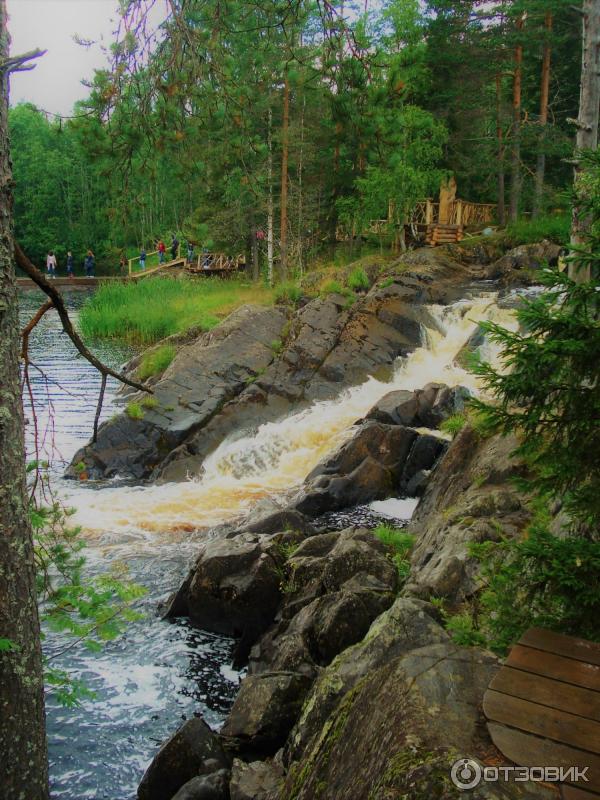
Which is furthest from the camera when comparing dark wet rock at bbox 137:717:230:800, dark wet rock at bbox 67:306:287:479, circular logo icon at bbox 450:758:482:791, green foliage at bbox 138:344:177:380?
green foliage at bbox 138:344:177:380

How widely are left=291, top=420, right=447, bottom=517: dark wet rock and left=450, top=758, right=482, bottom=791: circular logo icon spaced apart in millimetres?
9549

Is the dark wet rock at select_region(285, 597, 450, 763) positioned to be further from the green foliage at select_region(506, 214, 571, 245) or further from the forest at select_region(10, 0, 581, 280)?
the green foliage at select_region(506, 214, 571, 245)

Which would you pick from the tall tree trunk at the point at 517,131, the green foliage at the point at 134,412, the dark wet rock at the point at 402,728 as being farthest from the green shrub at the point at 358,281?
the dark wet rock at the point at 402,728

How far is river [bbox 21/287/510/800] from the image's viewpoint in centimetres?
689

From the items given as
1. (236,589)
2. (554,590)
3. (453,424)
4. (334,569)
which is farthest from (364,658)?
(453,424)

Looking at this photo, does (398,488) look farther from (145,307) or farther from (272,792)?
(145,307)

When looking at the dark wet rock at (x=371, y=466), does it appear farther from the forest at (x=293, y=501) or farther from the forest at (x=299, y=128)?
the forest at (x=299, y=128)

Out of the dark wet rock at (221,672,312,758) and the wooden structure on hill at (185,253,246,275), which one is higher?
the wooden structure on hill at (185,253,246,275)

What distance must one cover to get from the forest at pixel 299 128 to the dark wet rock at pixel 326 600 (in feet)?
13.3

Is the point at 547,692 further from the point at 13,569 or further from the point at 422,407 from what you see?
the point at 422,407

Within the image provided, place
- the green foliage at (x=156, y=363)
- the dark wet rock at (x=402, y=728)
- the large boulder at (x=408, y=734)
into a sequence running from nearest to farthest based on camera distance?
1. the large boulder at (x=408, y=734)
2. the dark wet rock at (x=402, y=728)
3. the green foliage at (x=156, y=363)

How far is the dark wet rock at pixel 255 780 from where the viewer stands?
5043 mm

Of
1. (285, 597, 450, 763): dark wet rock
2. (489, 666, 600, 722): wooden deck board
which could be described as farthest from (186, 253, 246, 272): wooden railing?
(489, 666, 600, 722): wooden deck board

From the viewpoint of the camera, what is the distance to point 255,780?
5246mm
